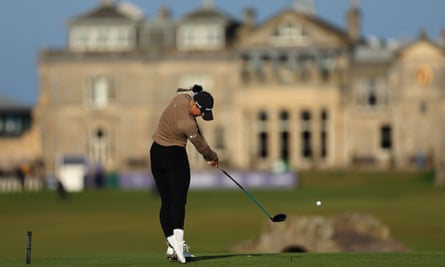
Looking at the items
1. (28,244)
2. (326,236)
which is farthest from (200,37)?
(28,244)

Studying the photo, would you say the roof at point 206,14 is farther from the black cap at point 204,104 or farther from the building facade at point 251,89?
the black cap at point 204,104

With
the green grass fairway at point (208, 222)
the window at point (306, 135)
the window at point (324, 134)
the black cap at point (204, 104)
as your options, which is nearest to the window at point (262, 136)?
the window at point (306, 135)

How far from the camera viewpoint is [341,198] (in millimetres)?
73312

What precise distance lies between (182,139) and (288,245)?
1145 cm

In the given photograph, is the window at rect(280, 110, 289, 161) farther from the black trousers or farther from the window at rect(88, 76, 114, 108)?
the black trousers

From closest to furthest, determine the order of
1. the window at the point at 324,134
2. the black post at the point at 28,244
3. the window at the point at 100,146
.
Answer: the black post at the point at 28,244
the window at the point at 324,134
the window at the point at 100,146

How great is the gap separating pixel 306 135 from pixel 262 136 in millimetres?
3223

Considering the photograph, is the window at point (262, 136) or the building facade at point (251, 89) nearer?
the building facade at point (251, 89)

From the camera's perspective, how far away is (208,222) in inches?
2270

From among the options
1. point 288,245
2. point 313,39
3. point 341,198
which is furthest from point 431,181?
point 288,245

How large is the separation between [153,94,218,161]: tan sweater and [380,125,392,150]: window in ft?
292

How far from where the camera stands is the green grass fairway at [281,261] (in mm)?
23297

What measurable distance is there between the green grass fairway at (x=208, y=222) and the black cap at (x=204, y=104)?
7.03ft

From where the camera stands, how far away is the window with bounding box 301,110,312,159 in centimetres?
11231
